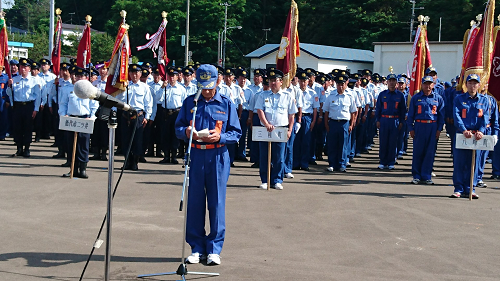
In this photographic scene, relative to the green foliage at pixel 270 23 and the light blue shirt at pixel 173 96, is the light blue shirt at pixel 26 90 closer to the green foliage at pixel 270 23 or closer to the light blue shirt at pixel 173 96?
the light blue shirt at pixel 173 96

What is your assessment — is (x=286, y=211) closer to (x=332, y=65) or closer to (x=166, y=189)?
(x=166, y=189)

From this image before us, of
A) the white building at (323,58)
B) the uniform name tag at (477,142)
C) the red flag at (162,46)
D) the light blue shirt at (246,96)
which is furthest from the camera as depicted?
the white building at (323,58)

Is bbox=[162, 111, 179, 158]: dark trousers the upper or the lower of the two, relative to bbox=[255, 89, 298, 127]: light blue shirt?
lower

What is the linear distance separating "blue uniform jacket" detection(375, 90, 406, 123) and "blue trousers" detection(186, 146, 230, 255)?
31.8ft

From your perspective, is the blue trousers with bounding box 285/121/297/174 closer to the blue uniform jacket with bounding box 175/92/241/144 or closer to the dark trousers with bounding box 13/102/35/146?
the blue uniform jacket with bounding box 175/92/241/144

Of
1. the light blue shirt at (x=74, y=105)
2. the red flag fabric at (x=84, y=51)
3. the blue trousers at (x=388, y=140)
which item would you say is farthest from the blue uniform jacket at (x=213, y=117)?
the blue trousers at (x=388, y=140)

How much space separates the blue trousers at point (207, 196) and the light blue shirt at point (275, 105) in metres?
5.01

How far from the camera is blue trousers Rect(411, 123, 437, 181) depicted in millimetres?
13227

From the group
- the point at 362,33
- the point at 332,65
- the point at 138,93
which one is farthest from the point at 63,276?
the point at 362,33

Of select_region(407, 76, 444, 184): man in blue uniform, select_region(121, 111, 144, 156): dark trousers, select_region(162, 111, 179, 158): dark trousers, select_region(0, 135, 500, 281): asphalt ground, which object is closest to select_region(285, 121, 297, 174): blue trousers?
select_region(0, 135, 500, 281): asphalt ground

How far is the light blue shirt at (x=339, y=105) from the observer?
584 inches

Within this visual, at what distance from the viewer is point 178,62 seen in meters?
74.4

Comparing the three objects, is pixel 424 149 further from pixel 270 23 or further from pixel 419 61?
pixel 270 23

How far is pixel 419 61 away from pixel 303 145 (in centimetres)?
378
